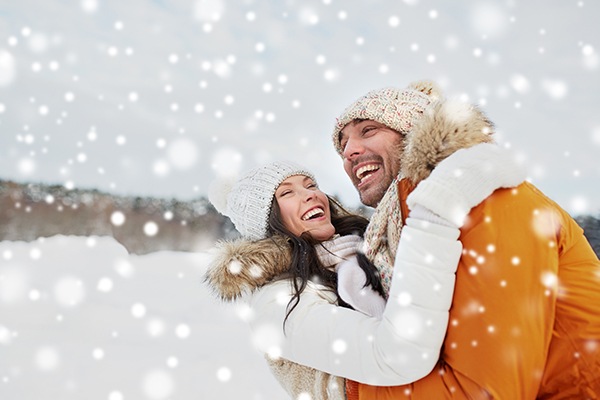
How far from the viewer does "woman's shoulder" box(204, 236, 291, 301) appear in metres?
1.99

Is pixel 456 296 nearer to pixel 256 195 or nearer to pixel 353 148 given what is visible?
pixel 353 148

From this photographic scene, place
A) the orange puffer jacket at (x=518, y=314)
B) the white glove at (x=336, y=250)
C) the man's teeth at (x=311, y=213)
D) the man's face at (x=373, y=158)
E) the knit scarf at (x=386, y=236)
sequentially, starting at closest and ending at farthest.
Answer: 1. the orange puffer jacket at (x=518, y=314)
2. the knit scarf at (x=386, y=236)
3. the white glove at (x=336, y=250)
4. the man's face at (x=373, y=158)
5. the man's teeth at (x=311, y=213)

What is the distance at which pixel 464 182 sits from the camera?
4.59ft

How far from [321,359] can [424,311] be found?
438 mm

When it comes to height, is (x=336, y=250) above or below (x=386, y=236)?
below

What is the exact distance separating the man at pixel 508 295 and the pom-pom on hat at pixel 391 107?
56 centimetres

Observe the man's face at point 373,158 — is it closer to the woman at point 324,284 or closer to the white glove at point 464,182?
the woman at point 324,284

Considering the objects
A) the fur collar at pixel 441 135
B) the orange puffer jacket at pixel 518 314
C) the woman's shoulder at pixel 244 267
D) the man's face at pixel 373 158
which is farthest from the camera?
the man's face at pixel 373 158

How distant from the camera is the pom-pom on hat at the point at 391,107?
2.22 metres

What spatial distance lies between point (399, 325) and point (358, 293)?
370 millimetres

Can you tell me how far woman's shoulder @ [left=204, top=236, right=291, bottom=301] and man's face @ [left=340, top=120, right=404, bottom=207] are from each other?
0.49 metres

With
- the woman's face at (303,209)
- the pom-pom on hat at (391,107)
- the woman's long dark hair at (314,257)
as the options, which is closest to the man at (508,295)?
the woman's long dark hair at (314,257)

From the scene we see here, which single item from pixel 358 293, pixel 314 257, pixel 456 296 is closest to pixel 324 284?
pixel 314 257

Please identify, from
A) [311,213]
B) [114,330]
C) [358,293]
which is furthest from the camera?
[114,330]
